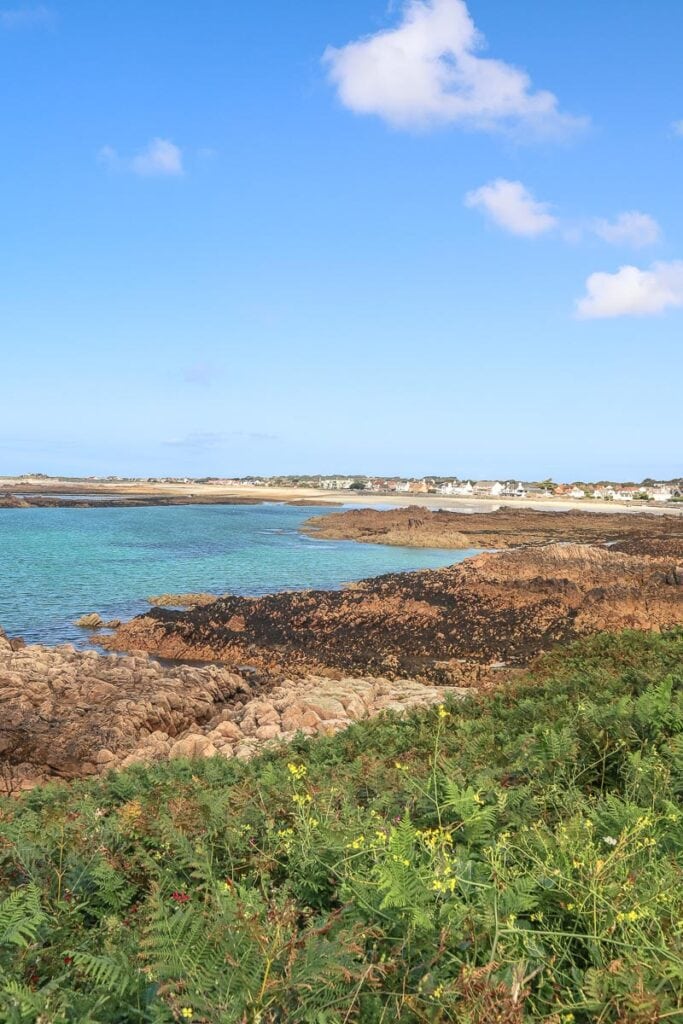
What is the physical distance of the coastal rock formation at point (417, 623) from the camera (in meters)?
18.8

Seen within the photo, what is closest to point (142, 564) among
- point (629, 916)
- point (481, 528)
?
point (481, 528)

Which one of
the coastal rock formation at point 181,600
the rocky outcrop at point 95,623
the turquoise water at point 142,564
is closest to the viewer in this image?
the rocky outcrop at point 95,623

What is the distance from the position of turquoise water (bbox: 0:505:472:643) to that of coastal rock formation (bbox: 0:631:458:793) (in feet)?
23.4

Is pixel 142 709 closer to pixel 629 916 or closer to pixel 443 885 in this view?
pixel 443 885

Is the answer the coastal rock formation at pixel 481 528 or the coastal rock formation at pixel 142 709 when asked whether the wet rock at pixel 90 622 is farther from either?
the coastal rock formation at pixel 481 528

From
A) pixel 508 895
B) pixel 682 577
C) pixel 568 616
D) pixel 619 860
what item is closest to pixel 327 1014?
pixel 508 895

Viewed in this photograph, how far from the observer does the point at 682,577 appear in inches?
929

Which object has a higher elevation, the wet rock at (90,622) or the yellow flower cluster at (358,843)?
the yellow flower cluster at (358,843)

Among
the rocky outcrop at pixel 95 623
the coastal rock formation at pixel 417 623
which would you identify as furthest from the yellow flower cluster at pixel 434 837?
the rocky outcrop at pixel 95 623

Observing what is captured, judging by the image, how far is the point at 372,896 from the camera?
2758mm

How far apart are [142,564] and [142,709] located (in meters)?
27.5

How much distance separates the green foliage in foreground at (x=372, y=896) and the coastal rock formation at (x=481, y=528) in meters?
43.0

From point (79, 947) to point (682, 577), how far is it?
24159 millimetres

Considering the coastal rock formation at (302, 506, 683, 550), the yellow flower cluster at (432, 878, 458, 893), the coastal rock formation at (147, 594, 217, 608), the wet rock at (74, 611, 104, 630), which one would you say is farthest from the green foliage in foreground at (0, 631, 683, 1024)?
the coastal rock formation at (302, 506, 683, 550)
